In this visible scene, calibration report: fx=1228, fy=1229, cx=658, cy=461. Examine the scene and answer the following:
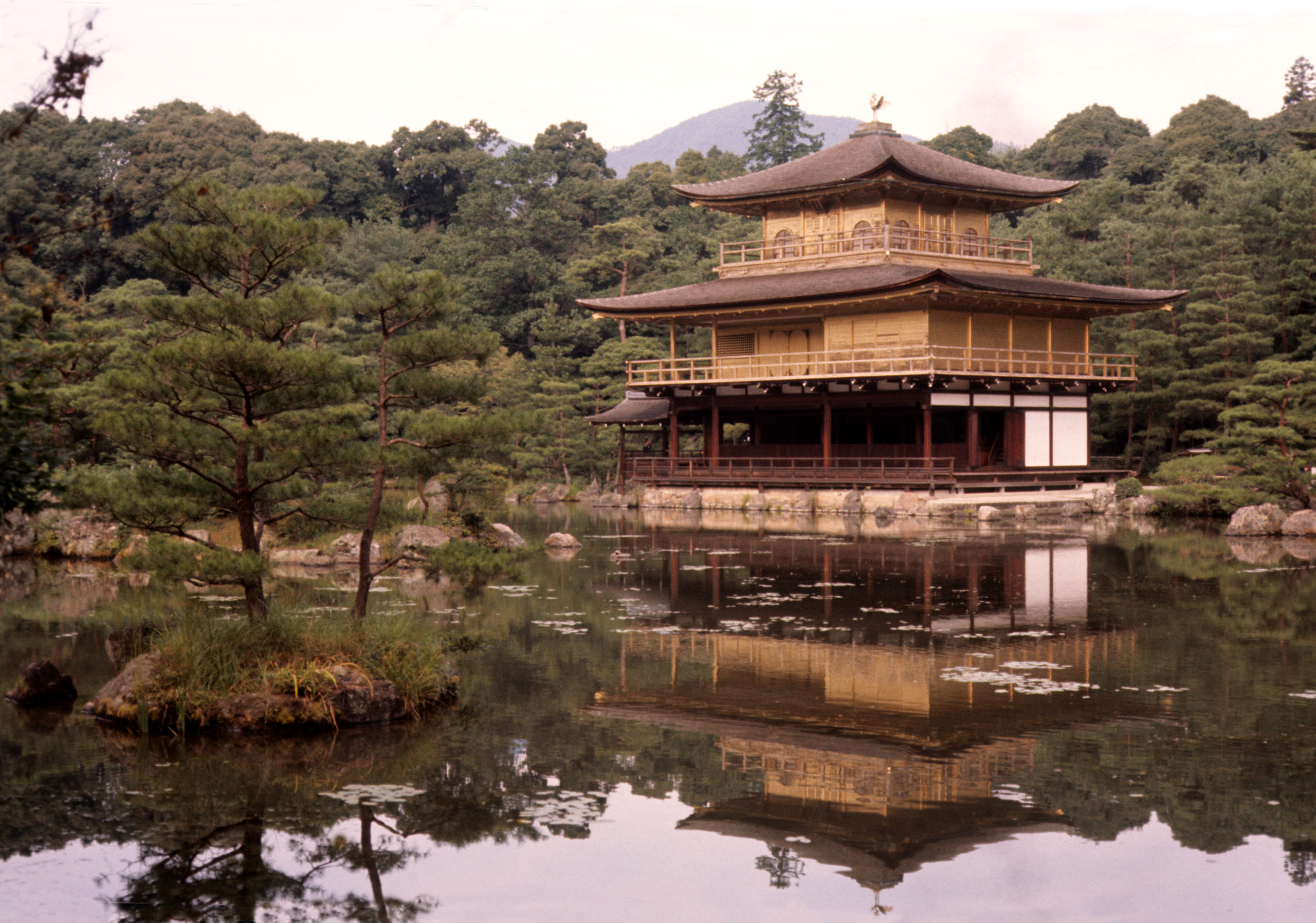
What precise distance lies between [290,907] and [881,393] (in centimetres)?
3393

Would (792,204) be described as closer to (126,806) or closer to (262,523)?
(262,523)

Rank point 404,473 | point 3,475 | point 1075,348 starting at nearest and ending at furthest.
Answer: point 3,475, point 404,473, point 1075,348

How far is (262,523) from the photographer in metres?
13.0

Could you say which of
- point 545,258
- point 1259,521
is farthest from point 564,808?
point 545,258

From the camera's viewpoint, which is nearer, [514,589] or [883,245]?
[514,589]

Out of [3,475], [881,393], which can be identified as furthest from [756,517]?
[3,475]

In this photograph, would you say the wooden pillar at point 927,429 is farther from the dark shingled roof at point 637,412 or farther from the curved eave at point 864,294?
the dark shingled roof at point 637,412

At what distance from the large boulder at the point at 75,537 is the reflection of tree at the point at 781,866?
888 inches

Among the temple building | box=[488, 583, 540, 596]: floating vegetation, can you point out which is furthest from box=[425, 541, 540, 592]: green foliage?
the temple building

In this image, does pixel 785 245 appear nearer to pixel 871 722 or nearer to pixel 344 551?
pixel 344 551

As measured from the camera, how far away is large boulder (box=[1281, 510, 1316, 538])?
94.8ft

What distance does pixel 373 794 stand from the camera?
898cm

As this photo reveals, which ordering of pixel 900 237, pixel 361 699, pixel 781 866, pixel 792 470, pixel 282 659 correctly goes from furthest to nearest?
pixel 900 237 < pixel 792 470 < pixel 282 659 < pixel 361 699 < pixel 781 866

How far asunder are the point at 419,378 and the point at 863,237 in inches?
1297
